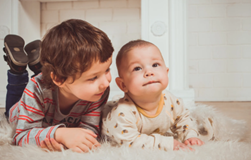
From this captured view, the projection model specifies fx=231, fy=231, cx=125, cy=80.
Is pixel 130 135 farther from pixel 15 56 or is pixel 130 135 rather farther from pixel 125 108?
pixel 15 56

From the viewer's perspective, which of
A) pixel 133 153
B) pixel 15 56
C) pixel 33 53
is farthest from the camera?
pixel 33 53

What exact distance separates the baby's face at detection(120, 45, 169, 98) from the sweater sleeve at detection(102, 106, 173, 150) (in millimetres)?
88

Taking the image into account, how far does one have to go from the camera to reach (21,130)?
0.86 m

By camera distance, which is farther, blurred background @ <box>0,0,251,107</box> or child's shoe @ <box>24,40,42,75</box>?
blurred background @ <box>0,0,251,107</box>

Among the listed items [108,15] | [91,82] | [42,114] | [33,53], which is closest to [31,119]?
[42,114]

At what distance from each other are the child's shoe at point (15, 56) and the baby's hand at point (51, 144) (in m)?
0.57

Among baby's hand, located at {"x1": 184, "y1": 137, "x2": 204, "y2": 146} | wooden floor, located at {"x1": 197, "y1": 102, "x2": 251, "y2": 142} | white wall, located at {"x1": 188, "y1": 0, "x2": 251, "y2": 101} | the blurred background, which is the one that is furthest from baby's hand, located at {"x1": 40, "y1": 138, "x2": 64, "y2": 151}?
white wall, located at {"x1": 188, "y1": 0, "x2": 251, "y2": 101}

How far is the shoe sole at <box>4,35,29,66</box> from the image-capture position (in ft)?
3.90

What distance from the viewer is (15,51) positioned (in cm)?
122

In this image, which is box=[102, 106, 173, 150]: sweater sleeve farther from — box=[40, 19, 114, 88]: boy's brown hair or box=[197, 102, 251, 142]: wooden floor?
box=[197, 102, 251, 142]: wooden floor

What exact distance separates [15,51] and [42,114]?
0.50m

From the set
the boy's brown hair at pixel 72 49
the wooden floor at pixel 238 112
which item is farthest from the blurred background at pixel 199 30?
the boy's brown hair at pixel 72 49

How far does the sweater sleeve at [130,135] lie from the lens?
801mm

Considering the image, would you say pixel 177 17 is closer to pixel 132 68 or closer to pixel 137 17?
pixel 137 17
